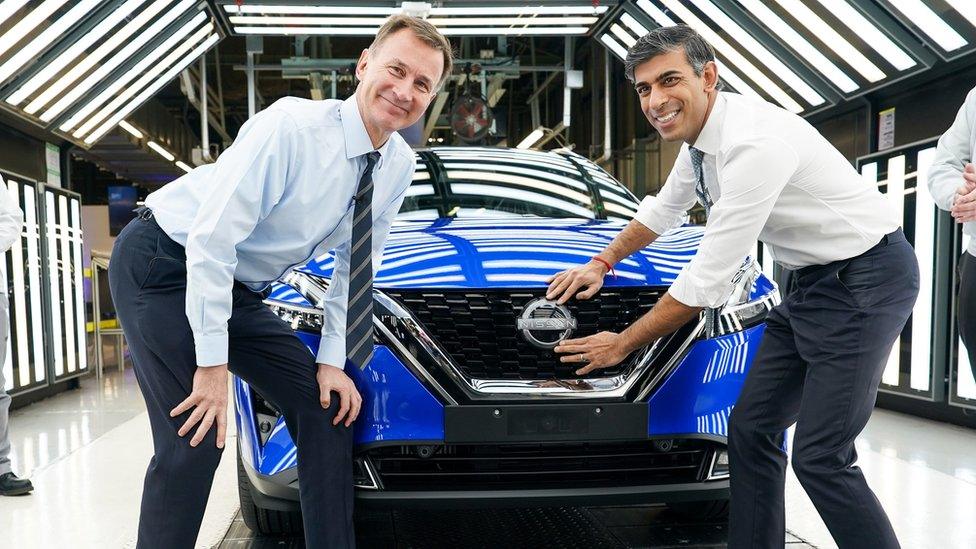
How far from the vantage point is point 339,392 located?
1.98 m

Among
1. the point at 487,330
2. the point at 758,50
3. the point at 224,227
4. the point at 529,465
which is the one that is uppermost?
the point at 758,50

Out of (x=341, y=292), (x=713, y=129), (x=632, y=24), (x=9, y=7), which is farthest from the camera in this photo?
(x=632, y=24)

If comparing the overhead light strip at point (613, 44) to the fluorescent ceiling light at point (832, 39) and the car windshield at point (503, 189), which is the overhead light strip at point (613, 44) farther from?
the car windshield at point (503, 189)

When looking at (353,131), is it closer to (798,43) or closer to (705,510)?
(705,510)

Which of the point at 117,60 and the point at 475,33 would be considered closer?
the point at 117,60

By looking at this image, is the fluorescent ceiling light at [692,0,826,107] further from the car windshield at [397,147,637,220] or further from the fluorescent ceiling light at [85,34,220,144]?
the fluorescent ceiling light at [85,34,220,144]

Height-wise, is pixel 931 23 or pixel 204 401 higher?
pixel 931 23

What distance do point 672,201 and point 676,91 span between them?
0.57 metres

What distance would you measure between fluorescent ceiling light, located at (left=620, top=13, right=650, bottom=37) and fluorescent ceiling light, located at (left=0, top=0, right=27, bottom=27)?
163 inches

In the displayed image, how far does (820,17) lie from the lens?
202 inches

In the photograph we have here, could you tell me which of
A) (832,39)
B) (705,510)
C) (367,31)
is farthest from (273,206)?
(367,31)

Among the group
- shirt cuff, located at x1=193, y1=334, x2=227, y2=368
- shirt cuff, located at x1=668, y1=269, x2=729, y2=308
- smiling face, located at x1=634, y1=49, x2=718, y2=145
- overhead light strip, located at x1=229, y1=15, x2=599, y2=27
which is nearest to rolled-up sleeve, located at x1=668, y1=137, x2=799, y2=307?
shirt cuff, located at x1=668, y1=269, x2=729, y2=308

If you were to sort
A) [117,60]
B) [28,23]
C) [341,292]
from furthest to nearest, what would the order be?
[117,60]
[28,23]
[341,292]

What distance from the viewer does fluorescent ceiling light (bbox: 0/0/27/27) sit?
4.60 m
